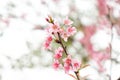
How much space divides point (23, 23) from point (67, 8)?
947 mm

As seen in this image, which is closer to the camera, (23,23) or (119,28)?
(119,28)

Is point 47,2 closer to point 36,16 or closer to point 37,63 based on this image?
point 36,16

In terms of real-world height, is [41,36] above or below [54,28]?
above

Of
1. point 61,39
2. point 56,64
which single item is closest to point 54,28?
point 61,39

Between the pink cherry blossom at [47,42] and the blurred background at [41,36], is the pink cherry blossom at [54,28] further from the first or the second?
the blurred background at [41,36]

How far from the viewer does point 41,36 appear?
5.80 m

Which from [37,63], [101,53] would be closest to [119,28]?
[101,53]

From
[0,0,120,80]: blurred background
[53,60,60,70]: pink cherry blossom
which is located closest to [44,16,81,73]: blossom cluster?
[53,60,60,70]: pink cherry blossom

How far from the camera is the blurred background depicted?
449cm

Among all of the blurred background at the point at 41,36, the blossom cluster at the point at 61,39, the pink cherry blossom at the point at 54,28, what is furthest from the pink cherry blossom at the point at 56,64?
the blurred background at the point at 41,36

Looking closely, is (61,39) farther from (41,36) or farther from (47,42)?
(41,36)

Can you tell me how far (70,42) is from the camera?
21.4 feet

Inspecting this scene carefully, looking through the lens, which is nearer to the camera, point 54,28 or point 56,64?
point 54,28

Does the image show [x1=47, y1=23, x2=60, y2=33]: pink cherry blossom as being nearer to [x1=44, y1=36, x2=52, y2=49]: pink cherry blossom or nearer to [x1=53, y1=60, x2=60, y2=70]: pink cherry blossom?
[x1=44, y1=36, x2=52, y2=49]: pink cherry blossom
